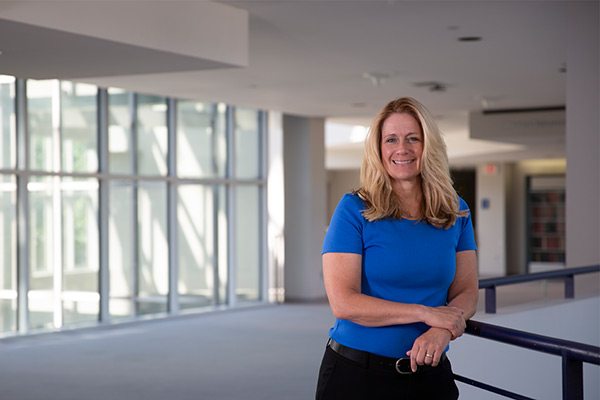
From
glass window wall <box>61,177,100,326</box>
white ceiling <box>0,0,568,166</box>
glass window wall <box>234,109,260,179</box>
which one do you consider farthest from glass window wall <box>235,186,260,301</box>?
glass window wall <box>61,177,100,326</box>

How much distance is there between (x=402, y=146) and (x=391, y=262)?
309 millimetres

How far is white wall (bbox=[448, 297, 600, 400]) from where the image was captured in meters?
5.11

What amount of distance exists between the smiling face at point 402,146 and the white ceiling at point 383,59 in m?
5.46

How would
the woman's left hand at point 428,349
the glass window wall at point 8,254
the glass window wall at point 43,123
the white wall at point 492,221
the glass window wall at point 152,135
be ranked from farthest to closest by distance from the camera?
the white wall at point 492,221, the glass window wall at point 152,135, the glass window wall at point 43,123, the glass window wall at point 8,254, the woman's left hand at point 428,349

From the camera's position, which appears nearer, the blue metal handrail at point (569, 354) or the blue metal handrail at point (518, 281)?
the blue metal handrail at point (569, 354)

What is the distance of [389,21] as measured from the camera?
8539 mm

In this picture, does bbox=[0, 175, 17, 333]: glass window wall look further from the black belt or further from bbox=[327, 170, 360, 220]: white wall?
bbox=[327, 170, 360, 220]: white wall

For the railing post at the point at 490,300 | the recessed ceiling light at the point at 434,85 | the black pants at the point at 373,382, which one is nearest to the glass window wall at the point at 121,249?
the recessed ceiling light at the point at 434,85

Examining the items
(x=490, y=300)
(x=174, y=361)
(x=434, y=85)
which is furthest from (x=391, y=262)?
(x=434, y=85)

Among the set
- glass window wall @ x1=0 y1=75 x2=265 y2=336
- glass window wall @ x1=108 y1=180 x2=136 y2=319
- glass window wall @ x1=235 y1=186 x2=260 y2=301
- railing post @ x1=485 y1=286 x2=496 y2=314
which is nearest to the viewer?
railing post @ x1=485 y1=286 x2=496 y2=314

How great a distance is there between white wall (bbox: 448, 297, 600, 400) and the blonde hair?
2.71 meters

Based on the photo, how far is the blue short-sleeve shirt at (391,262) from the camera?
2.33m

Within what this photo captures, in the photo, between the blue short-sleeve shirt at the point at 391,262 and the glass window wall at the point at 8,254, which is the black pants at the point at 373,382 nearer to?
the blue short-sleeve shirt at the point at 391,262

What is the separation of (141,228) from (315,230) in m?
3.85
